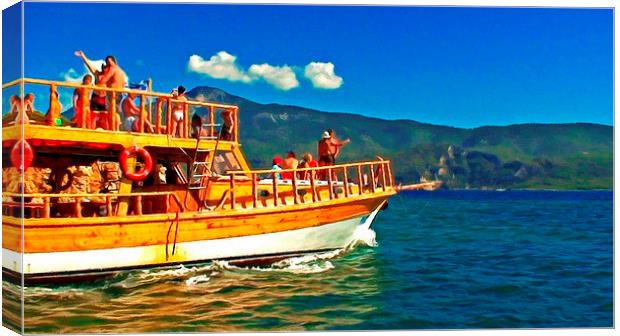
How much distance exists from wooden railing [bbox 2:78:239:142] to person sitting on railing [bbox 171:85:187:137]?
0.02 metres

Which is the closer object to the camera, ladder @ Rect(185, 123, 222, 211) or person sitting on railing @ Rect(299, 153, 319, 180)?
ladder @ Rect(185, 123, 222, 211)

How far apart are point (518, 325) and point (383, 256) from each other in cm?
312

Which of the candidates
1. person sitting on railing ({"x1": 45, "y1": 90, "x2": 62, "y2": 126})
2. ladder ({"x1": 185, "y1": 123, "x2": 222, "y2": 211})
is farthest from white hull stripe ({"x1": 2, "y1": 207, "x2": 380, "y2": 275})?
person sitting on railing ({"x1": 45, "y1": 90, "x2": 62, "y2": 126})

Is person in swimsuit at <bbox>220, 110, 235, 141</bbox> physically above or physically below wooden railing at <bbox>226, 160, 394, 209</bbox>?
above

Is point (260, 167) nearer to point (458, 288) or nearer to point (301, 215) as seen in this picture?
point (301, 215)

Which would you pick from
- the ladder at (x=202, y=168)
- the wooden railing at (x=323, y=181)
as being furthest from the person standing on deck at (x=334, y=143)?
the ladder at (x=202, y=168)

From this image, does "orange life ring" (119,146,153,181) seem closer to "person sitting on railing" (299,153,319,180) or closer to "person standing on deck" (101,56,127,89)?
"person standing on deck" (101,56,127,89)

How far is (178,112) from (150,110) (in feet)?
1.60

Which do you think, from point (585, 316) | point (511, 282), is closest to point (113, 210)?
point (511, 282)

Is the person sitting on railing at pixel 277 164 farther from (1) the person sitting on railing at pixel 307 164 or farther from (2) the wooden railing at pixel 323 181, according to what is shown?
(1) the person sitting on railing at pixel 307 164

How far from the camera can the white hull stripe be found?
11.6 m

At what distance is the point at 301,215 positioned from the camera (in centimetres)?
1380

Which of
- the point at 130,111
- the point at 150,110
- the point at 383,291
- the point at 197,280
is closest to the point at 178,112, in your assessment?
the point at 150,110

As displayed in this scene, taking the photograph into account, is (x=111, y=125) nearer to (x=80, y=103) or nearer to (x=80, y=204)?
(x=80, y=103)
